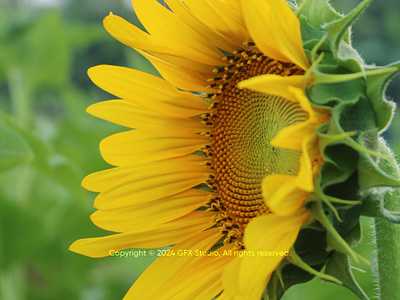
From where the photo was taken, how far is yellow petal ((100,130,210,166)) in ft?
2.89

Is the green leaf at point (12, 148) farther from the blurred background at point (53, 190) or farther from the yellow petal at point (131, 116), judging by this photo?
the yellow petal at point (131, 116)

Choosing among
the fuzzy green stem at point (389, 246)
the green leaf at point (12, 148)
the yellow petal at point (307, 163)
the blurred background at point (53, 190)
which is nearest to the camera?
the yellow petal at point (307, 163)

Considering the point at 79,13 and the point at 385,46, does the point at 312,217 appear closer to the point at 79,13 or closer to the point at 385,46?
the point at 385,46

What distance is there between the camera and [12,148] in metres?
1.06

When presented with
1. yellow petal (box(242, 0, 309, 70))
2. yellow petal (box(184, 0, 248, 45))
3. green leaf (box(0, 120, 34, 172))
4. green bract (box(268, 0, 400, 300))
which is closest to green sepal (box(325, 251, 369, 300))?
green bract (box(268, 0, 400, 300))

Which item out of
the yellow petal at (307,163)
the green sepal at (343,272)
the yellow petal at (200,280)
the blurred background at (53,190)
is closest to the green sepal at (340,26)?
the yellow petal at (307,163)

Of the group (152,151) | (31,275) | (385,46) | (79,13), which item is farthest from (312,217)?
(79,13)

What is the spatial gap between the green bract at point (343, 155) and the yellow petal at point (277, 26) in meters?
A: 0.02

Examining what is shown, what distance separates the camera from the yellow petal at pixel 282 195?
561 mm

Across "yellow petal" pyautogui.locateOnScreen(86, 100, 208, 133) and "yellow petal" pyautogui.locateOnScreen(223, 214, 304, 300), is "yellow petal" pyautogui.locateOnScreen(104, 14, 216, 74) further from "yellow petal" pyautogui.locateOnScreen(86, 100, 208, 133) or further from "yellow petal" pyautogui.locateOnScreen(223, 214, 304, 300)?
"yellow petal" pyautogui.locateOnScreen(223, 214, 304, 300)

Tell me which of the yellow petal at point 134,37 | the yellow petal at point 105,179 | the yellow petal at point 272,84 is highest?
the yellow petal at point 134,37

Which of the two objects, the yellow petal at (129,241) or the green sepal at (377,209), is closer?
the green sepal at (377,209)

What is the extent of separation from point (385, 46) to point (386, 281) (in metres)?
8.56

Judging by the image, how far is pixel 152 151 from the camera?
0.89m
